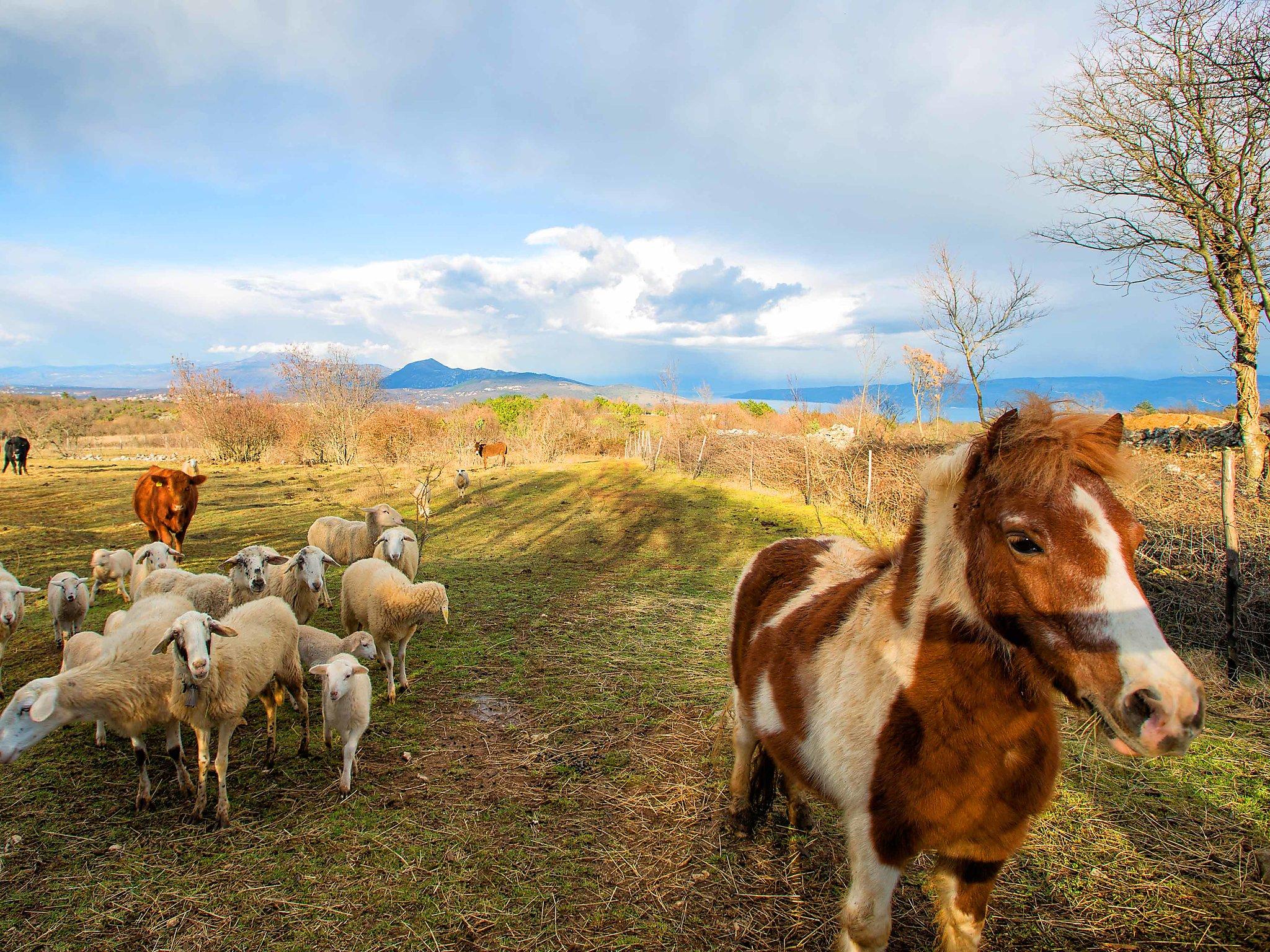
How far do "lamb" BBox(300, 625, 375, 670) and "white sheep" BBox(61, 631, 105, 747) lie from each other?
1409 millimetres

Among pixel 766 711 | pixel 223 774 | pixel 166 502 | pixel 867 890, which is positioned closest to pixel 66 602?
pixel 223 774

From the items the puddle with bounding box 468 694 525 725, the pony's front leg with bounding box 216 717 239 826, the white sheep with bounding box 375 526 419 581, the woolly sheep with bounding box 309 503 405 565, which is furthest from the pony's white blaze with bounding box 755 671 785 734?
the woolly sheep with bounding box 309 503 405 565

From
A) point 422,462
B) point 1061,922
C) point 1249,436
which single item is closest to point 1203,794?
point 1061,922

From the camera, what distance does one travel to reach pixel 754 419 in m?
37.2

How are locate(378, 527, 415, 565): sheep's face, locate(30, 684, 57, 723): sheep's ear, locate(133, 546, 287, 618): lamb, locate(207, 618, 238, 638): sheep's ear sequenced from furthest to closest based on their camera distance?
locate(378, 527, 415, 565): sheep's face → locate(133, 546, 287, 618): lamb → locate(207, 618, 238, 638): sheep's ear → locate(30, 684, 57, 723): sheep's ear

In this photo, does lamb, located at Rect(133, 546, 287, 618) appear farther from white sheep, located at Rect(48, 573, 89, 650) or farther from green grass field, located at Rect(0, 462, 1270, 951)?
green grass field, located at Rect(0, 462, 1270, 951)

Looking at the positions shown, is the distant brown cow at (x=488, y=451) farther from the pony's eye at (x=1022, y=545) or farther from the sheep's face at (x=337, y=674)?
the pony's eye at (x=1022, y=545)

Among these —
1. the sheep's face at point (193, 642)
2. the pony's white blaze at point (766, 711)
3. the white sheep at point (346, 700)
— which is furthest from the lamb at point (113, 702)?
the pony's white blaze at point (766, 711)

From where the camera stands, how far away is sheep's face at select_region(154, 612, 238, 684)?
362 centimetres

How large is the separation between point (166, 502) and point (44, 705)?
8179mm

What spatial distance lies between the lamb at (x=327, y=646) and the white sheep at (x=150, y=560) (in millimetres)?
3371

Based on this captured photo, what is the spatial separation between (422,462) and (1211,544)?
89.0 ft

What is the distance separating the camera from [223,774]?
373 cm

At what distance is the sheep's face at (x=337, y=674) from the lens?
4129mm
